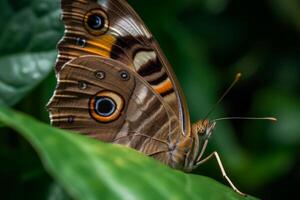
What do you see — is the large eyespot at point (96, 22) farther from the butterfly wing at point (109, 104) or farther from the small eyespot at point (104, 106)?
the small eyespot at point (104, 106)

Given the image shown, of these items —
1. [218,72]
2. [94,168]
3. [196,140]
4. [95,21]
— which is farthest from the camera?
[218,72]

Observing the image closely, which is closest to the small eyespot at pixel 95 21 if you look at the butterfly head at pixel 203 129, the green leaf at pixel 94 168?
the butterfly head at pixel 203 129

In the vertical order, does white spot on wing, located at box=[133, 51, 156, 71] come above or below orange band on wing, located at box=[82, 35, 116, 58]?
above

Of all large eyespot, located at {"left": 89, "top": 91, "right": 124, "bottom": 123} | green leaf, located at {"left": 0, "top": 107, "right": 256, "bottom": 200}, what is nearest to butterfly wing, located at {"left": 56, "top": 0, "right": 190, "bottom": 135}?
large eyespot, located at {"left": 89, "top": 91, "right": 124, "bottom": 123}

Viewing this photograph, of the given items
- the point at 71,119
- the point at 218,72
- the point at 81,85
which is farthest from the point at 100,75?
the point at 218,72

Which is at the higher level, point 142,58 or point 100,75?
point 142,58

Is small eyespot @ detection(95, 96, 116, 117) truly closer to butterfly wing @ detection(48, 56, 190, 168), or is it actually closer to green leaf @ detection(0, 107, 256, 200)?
butterfly wing @ detection(48, 56, 190, 168)

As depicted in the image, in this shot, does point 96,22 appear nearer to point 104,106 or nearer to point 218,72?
point 104,106

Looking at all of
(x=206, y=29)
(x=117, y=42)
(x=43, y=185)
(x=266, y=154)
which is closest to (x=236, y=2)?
(x=206, y=29)
